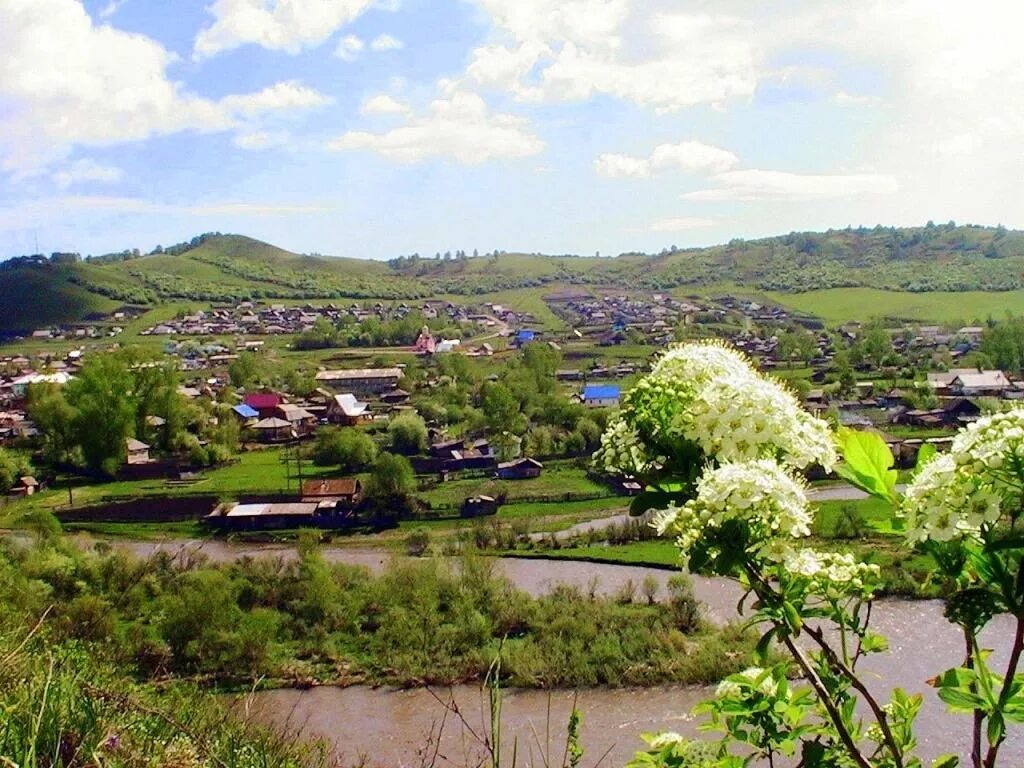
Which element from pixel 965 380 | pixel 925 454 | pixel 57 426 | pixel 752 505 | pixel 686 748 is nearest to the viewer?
pixel 752 505

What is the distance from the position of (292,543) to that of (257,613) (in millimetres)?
8104

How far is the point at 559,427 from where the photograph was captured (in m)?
36.7

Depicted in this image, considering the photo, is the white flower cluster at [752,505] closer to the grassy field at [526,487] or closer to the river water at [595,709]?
the river water at [595,709]

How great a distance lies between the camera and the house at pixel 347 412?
40.2 meters

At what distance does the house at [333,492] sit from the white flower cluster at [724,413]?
26390mm

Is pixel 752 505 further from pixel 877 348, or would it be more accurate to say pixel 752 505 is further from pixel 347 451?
pixel 877 348

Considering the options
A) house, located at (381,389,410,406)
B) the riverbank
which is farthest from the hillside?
the riverbank

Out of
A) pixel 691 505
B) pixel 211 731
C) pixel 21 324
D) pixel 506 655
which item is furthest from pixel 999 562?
pixel 21 324

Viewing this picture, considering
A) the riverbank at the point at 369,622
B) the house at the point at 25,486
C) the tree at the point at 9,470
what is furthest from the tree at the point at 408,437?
the riverbank at the point at 369,622

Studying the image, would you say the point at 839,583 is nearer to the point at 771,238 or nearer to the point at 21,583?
the point at 21,583

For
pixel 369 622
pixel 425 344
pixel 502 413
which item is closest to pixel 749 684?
pixel 369 622

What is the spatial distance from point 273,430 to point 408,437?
7.70 metres

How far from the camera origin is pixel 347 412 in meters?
40.6

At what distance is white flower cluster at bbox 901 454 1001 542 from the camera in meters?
1.61
